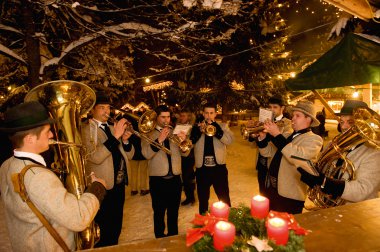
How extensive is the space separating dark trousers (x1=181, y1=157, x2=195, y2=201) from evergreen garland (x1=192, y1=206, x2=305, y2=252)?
15.4 feet

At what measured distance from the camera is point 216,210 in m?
1.64

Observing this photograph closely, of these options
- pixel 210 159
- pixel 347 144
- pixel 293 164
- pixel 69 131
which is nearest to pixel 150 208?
pixel 210 159

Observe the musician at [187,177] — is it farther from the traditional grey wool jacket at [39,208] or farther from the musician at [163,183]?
the traditional grey wool jacket at [39,208]

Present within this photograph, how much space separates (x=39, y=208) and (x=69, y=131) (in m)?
1.03

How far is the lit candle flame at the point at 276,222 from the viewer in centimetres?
145

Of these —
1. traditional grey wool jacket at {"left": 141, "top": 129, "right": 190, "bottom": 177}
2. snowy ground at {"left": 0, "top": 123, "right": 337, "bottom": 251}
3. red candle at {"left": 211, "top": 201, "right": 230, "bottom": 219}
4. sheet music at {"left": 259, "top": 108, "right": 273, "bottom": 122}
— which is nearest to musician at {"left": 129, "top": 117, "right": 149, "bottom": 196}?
snowy ground at {"left": 0, "top": 123, "right": 337, "bottom": 251}

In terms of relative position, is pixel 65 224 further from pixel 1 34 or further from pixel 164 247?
pixel 1 34

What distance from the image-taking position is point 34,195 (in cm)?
195

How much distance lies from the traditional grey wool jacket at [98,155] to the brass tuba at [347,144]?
9.26 ft

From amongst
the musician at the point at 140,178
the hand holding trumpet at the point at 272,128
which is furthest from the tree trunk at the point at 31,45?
the hand holding trumpet at the point at 272,128

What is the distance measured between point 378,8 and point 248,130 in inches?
106

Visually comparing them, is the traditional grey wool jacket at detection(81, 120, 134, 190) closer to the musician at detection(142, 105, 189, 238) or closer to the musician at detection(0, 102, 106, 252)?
the musician at detection(142, 105, 189, 238)

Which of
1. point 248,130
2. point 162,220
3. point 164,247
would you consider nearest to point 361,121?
point 248,130

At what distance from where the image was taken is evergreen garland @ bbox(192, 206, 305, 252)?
141 cm
